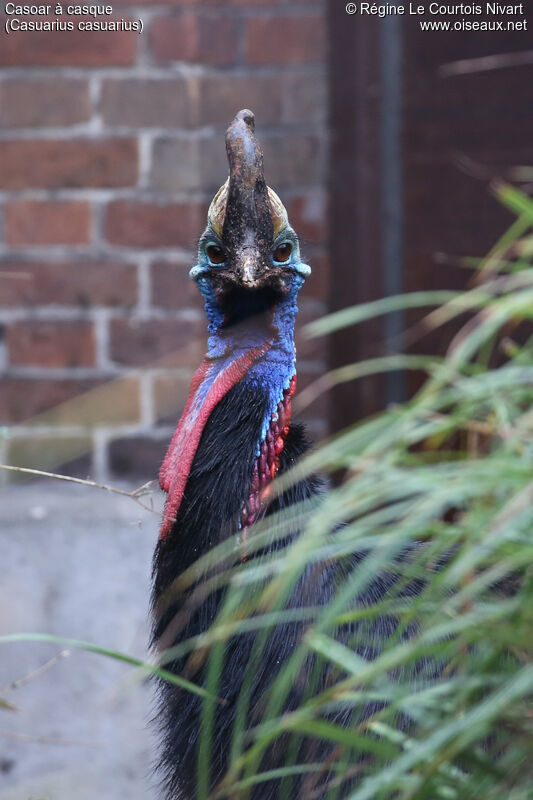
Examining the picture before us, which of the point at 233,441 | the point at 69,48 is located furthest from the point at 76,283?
the point at 233,441

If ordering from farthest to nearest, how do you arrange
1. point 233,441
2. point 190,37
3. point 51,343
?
Answer: point 51,343
point 190,37
point 233,441

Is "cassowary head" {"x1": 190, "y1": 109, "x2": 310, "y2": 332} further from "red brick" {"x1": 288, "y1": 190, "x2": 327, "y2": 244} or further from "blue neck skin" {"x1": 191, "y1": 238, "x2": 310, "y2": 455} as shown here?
"red brick" {"x1": 288, "y1": 190, "x2": 327, "y2": 244}

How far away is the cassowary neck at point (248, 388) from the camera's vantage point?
128 cm

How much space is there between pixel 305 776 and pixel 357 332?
4.56 ft

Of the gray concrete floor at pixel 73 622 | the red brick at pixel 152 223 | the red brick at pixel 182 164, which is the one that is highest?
the red brick at pixel 182 164

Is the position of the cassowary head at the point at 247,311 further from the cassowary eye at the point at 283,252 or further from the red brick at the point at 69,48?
the red brick at the point at 69,48

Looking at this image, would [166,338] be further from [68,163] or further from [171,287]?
[68,163]

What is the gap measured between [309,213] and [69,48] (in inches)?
22.9

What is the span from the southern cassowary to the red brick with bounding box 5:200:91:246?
844mm

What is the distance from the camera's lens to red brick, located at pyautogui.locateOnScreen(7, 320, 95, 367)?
223cm

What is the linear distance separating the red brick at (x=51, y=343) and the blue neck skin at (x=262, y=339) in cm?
86

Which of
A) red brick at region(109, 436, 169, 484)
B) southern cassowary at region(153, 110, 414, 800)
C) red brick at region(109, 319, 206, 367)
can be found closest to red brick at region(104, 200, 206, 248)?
red brick at region(109, 319, 206, 367)

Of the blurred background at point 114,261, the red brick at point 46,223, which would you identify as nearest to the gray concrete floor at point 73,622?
the blurred background at point 114,261

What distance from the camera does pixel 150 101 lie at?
216 cm
